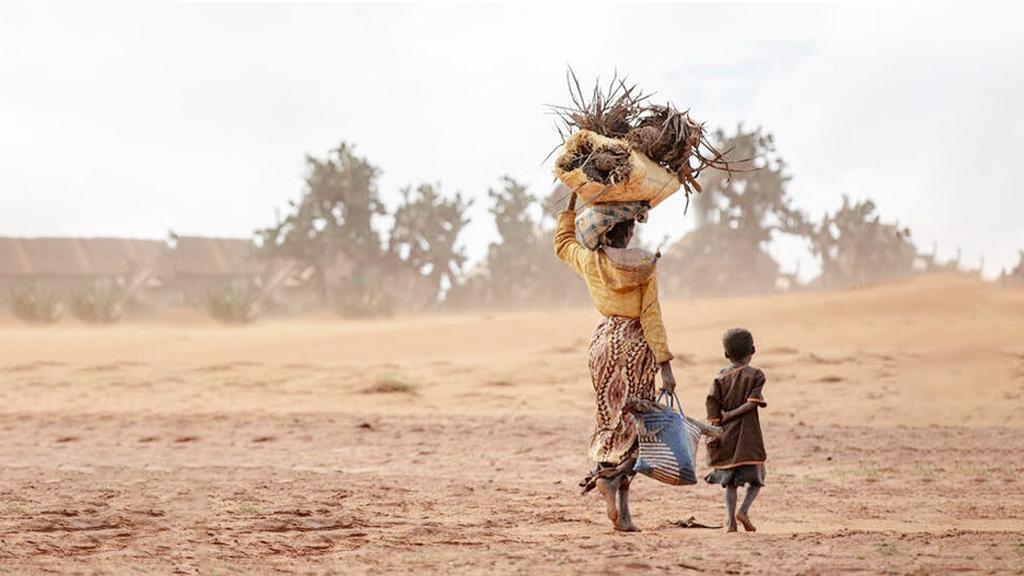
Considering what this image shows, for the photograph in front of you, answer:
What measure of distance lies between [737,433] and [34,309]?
32.4 m

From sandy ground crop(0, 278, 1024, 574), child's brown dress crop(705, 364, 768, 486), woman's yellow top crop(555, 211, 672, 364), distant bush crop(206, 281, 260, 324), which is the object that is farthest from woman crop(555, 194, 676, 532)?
distant bush crop(206, 281, 260, 324)

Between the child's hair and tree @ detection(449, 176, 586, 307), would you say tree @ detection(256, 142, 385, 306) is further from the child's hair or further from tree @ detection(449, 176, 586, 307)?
the child's hair

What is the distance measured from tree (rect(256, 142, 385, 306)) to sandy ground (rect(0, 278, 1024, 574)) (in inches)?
691

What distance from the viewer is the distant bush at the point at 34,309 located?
36031 millimetres

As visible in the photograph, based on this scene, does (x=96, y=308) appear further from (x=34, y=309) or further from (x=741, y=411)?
(x=741, y=411)

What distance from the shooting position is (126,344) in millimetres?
26312

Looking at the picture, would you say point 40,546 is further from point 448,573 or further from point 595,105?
point 595,105

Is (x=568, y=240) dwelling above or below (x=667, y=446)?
above

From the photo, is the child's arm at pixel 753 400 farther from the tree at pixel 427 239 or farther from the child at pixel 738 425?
the tree at pixel 427 239

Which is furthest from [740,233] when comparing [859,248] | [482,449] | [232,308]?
[482,449]

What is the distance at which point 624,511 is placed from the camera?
7.55 m

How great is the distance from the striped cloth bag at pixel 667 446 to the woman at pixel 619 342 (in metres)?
0.18

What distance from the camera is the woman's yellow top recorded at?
744 centimetres

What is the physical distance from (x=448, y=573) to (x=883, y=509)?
4.35 m
